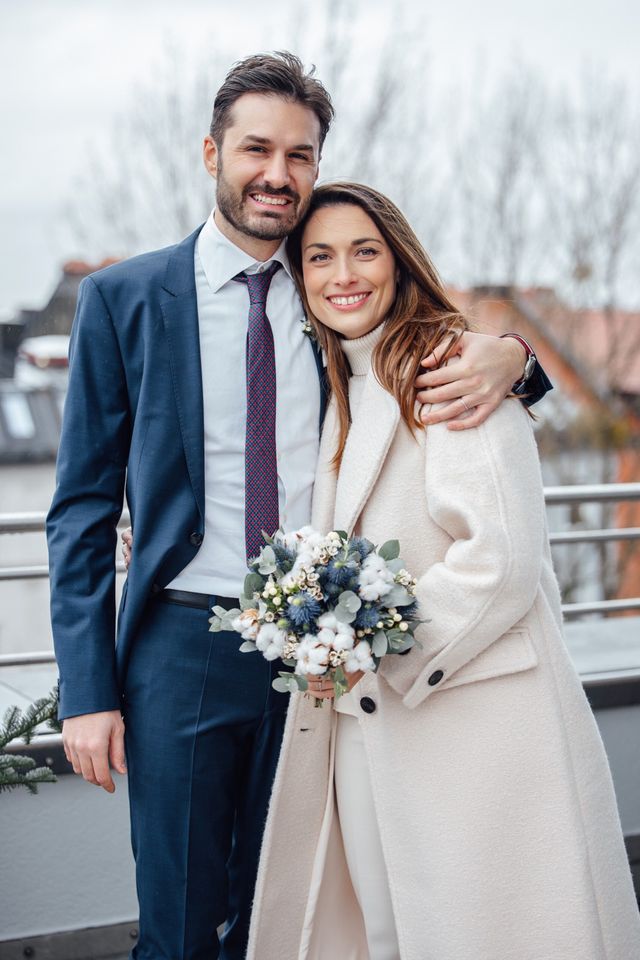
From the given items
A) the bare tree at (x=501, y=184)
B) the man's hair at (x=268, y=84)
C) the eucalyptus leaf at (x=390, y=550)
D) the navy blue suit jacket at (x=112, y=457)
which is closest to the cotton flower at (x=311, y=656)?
the eucalyptus leaf at (x=390, y=550)

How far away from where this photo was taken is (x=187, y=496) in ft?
6.93

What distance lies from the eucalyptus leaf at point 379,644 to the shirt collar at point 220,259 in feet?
2.90

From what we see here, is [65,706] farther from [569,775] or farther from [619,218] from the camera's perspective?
[619,218]

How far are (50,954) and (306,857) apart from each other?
3.88 feet

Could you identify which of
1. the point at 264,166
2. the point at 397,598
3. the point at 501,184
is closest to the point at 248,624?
the point at 397,598

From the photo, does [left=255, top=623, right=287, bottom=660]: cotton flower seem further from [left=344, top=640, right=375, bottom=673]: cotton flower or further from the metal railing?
the metal railing

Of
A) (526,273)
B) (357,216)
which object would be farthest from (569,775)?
(526,273)

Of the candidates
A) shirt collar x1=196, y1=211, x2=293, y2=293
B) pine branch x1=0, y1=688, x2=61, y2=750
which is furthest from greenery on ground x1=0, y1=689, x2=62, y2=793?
shirt collar x1=196, y1=211, x2=293, y2=293

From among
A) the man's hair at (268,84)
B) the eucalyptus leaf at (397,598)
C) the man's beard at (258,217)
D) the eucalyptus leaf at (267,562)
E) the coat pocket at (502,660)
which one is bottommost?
the coat pocket at (502,660)

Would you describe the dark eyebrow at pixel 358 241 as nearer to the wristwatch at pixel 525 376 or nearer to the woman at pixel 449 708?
the woman at pixel 449 708

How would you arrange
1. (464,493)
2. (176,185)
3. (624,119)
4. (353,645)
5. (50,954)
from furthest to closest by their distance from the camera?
(624,119)
(176,185)
(50,954)
(464,493)
(353,645)

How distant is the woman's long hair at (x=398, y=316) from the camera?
7.13 feet

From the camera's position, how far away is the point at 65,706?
6.81ft

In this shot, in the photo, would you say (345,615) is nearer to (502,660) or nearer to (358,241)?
(502,660)
